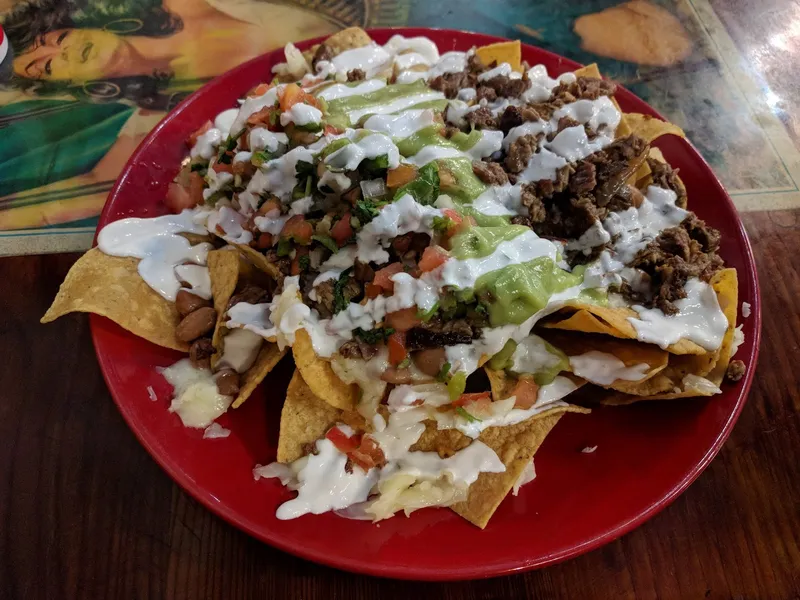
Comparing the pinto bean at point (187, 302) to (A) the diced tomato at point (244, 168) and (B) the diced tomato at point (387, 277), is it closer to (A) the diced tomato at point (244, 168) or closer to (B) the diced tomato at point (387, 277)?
(A) the diced tomato at point (244, 168)

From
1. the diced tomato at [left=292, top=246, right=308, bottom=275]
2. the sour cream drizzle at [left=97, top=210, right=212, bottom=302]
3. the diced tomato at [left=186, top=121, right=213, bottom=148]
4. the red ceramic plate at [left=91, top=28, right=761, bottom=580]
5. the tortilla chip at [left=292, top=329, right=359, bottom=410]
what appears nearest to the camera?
the red ceramic plate at [left=91, top=28, right=761, bottom=580]

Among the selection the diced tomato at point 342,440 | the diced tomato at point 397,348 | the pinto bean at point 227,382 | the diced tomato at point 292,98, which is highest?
the diced tomato at point 292,98

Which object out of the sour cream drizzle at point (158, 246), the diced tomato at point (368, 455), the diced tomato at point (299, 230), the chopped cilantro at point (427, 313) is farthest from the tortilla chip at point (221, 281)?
the chopped cilantro at point (427, 313)

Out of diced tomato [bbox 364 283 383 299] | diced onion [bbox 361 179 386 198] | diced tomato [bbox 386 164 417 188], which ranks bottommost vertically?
diced tomato [bbox 364 283 383 299]

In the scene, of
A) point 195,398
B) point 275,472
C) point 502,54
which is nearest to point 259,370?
point 195,398

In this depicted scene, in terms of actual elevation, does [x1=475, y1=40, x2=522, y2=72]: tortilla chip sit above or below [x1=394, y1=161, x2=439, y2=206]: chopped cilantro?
above

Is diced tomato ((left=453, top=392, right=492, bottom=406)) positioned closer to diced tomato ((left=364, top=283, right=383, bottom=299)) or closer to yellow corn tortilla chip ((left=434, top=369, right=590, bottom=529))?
yellow corn tortilla chip ((left=434, top=369, right=590, bottom=529))

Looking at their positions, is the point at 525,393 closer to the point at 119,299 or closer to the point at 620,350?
the point at 620,350

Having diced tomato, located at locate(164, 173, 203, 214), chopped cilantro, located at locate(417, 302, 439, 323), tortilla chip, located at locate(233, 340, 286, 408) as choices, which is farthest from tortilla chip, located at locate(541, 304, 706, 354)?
diced tomato, located at locate(164, 173, 203, 214)
